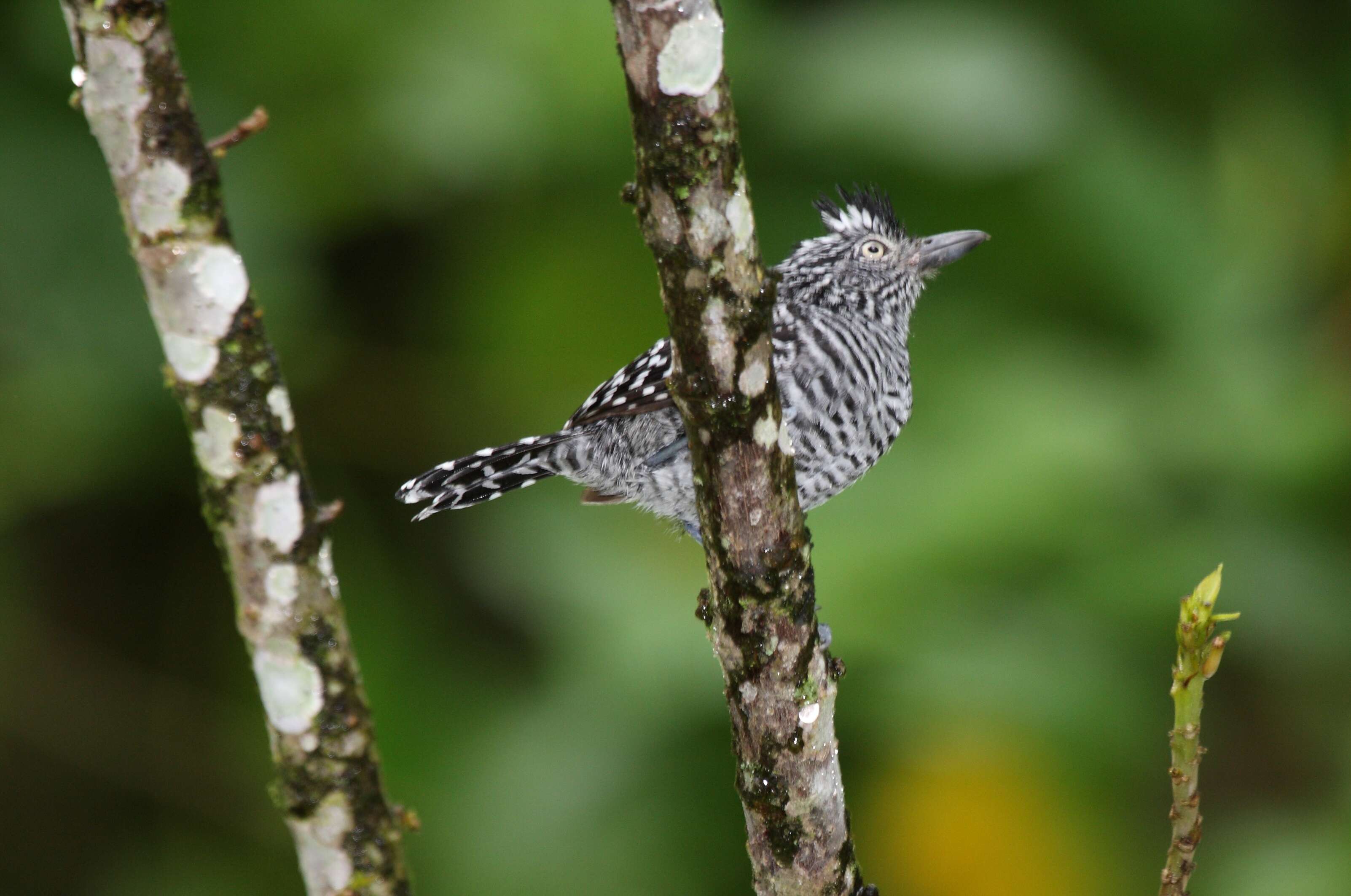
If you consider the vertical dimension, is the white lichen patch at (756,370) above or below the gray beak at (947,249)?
below

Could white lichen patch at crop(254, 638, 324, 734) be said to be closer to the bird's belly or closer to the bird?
the bird

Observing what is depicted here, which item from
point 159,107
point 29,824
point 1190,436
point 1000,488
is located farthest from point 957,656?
point 29,824

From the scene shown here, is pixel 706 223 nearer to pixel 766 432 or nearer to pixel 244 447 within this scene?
pixel 766 432

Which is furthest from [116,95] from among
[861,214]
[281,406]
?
[861,214]

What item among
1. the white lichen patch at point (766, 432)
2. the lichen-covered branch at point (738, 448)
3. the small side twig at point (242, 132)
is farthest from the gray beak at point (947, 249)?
the small side twig at point (242, 132)

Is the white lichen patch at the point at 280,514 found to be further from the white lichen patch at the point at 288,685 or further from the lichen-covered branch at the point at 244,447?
the white lichen patch at the point at 288,685

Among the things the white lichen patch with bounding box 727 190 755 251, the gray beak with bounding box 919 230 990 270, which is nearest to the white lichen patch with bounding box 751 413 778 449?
the white lichen patch with bounding box 727 190 755 251

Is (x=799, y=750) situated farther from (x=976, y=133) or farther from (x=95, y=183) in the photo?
(x=95, y=183)
